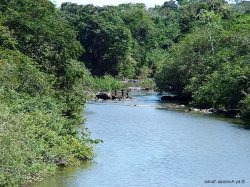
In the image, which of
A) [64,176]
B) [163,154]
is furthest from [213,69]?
[64,176]

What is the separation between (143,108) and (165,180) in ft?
112

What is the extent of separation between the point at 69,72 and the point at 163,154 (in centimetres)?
1306

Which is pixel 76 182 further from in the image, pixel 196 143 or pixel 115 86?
pixel 115 86

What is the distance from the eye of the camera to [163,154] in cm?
3306

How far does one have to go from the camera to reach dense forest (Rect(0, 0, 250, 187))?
25984mm

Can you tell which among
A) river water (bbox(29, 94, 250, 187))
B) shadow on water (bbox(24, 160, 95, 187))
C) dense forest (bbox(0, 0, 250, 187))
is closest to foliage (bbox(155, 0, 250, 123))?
dense forest (bbox(0, 0, 250, 187))

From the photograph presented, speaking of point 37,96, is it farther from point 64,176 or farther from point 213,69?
point 213,69

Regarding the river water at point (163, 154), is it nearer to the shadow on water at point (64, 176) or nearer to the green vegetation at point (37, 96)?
the shadow on water at point (64, 176)

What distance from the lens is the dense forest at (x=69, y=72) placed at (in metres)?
26.0

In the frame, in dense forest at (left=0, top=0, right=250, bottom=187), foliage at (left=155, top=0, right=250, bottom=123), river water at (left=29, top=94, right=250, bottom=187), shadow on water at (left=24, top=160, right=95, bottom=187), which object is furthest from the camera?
foliage at (left=155, top=0, right=250, bottom=123)

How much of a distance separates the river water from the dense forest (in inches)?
55.3

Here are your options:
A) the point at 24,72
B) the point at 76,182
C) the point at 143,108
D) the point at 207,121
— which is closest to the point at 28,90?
the point at 24,72

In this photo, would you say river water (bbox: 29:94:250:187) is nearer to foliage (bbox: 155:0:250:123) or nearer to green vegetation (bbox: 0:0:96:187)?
green vegetation (bbox: 0:0:96:187)

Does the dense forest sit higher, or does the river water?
the dense forest
